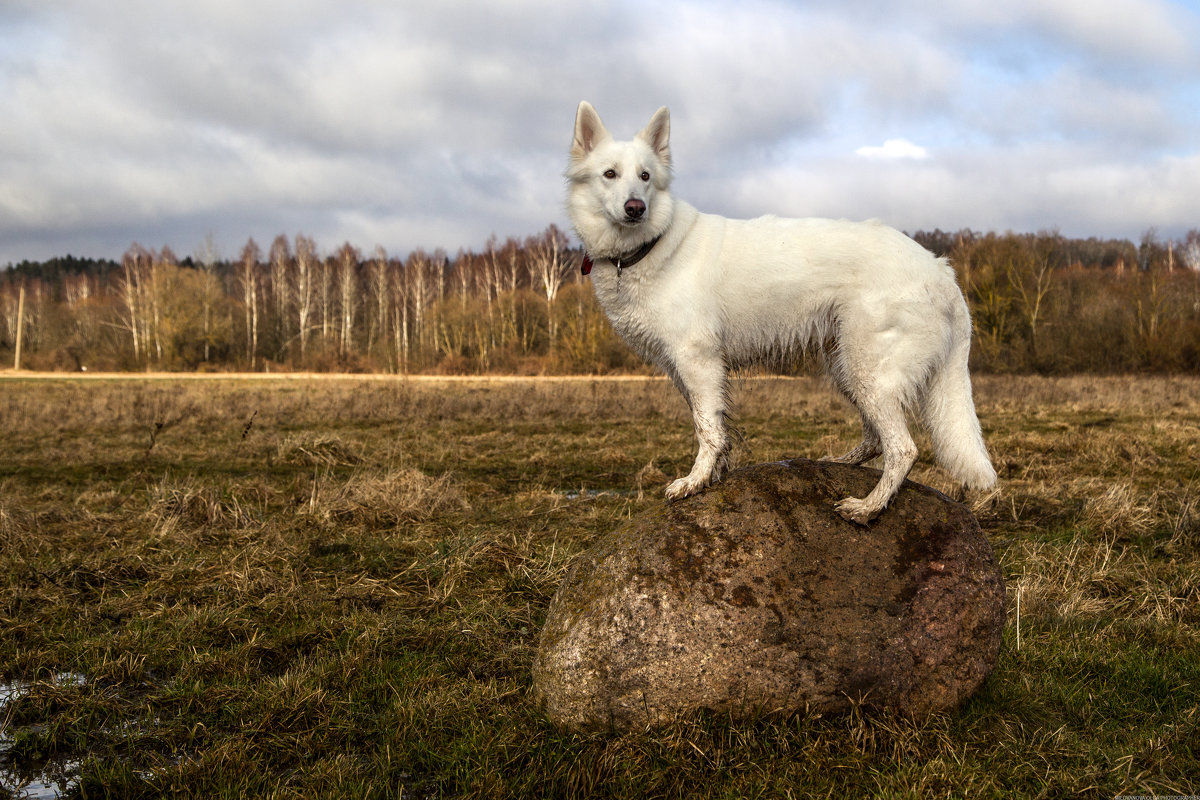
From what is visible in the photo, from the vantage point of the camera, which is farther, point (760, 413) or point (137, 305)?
point (137, 305)

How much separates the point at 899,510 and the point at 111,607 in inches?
244

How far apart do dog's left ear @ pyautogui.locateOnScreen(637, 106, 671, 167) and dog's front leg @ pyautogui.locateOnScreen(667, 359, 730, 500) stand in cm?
149

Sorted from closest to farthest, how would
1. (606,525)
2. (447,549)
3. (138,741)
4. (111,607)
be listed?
(138,741)
(111,607)
(447,549)
(606,525)

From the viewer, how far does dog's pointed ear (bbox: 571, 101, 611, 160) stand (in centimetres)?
507

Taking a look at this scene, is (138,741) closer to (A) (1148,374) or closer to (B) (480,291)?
(A) (1148,374)

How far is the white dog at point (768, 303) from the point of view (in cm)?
474

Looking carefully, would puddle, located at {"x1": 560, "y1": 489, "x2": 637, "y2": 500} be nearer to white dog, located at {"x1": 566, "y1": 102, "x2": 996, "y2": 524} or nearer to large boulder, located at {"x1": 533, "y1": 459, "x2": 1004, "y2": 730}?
white dog, located at {"x1": 566, "y1": 102, "x2": 996, "y2": 524}

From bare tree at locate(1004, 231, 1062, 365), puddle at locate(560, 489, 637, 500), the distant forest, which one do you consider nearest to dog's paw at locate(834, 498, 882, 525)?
puddle at locate(560, 489, 637, 500)

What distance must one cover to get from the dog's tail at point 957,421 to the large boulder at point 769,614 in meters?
0.33

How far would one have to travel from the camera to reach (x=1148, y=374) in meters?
38.6

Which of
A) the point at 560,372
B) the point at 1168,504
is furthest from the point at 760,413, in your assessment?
the point at 560,372

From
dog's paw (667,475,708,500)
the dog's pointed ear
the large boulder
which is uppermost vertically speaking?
the dog's pointed ear

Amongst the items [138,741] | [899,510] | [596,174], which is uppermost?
[596,174]

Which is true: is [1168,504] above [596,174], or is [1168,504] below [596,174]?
below
